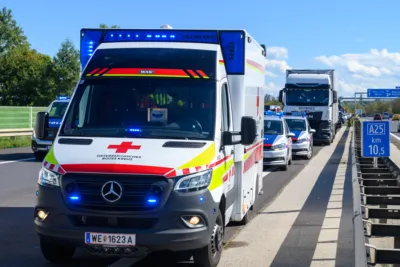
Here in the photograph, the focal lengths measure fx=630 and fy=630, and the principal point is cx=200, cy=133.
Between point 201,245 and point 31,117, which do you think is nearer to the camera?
point 201,245

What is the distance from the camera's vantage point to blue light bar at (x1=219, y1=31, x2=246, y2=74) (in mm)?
7949

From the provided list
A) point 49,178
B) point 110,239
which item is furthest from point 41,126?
point 110,239

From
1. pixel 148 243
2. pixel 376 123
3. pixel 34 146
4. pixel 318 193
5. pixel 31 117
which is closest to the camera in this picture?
pixel 148 243

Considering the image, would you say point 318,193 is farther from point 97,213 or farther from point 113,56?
point 97,213

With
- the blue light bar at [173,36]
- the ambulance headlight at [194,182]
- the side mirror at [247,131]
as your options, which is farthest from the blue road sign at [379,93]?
the ambulance headlight at [194,182]

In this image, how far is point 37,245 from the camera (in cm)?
832

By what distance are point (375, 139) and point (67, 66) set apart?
43174mm

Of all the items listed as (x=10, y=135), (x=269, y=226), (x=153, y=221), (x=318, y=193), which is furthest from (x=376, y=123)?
(x=10, y=135)

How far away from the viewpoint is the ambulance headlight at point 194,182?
6207mm

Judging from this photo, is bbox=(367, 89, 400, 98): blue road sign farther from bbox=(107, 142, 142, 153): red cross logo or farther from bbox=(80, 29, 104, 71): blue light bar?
bbox=(107, 142, 142, 153): red cross logo

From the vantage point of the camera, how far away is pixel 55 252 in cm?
714

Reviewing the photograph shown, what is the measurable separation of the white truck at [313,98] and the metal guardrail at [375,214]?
2239 cm

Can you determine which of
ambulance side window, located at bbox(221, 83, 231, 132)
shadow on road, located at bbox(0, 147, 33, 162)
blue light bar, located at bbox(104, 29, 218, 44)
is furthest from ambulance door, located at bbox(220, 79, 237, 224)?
shadow on road, located at bbox(0, 147, 33, 162)

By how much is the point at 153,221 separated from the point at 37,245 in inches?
111
